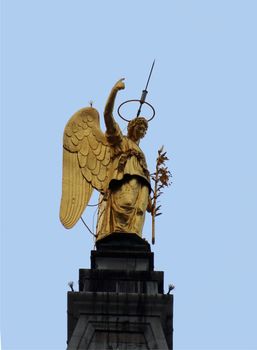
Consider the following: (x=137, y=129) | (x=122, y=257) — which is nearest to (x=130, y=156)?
(x=137, y=129)

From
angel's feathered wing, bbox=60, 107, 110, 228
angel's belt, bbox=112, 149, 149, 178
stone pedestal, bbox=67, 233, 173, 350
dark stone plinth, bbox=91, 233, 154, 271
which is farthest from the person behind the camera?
angel's belt, bbox=112, 149, 149, 178

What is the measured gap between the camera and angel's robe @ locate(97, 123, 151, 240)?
51219 mm

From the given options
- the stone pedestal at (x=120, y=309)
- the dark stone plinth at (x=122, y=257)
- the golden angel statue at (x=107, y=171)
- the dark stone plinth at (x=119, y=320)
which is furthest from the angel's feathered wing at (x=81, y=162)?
the dark stone plinth at (x=119, y=320)

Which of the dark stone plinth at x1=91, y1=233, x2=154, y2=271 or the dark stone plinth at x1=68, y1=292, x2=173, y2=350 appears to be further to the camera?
the dark stone plinth at x1=91, y1=233, x2=154, y2=271

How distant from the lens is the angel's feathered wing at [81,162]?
169 ft

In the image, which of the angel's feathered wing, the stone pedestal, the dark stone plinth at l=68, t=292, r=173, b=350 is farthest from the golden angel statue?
the dark stone plinth at l=68, t=292, r=173, b=350

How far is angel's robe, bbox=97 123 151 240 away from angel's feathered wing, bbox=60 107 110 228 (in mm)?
373

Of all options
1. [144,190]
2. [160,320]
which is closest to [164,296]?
[160,320]

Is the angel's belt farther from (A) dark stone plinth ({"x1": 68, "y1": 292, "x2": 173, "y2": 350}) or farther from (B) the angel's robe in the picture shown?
(A) dark stone plinth ({"x1": 68, "y1": 292, "x2": 173, "y2": 350})

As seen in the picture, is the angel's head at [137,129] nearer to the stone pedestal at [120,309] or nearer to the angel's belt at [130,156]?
the angel's belt at [130,156]

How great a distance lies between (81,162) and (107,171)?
0.83 m

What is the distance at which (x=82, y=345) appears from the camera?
48031 mm

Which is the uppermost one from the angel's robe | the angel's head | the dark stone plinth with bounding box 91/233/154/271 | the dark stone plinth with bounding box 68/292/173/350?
the angel's head

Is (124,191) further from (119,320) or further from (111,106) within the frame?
(119,320)
